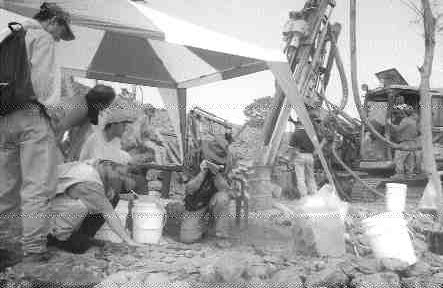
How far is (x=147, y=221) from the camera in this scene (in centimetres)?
364

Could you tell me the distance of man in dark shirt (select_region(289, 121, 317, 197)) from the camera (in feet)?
26.7

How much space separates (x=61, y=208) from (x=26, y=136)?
0.55 m

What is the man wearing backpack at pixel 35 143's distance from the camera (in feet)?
8.58

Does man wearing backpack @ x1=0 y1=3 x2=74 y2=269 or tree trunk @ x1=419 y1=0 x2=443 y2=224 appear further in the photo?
tree trunk @ x1=419 y1=0 x2=443 y2=224

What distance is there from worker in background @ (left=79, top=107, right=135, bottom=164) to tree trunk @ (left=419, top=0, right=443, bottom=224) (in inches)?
124

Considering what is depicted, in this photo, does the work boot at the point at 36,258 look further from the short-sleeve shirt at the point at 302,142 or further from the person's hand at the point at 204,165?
the short-sleeve shirt at the point at 302,142

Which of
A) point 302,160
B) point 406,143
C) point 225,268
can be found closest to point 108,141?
point 225,268

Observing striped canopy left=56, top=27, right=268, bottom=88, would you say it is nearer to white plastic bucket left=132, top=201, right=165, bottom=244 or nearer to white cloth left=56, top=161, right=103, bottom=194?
white plastic bucket left=132, top=201, right=165, bottom=244

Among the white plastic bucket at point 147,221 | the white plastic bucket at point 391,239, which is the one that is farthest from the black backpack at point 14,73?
the white plastic bucket at point 391,239

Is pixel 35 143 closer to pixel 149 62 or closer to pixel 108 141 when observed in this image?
pixel 108 141

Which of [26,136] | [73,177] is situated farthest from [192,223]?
[26,136]

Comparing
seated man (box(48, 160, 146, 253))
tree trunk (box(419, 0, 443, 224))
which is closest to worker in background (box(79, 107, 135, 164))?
seated man (box(48, 160, 146, 253))

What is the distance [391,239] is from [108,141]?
246cm

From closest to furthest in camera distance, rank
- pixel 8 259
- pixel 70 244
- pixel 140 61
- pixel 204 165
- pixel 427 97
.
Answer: pixel 8 259
pixel 70 244
pixel 204 165
pixel 427 97
pixel 140 61
